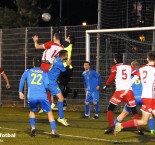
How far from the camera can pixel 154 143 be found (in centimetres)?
1277

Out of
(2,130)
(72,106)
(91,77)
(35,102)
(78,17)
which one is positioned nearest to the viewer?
(35,102)

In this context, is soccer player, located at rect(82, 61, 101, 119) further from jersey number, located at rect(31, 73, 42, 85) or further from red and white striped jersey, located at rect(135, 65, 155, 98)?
red and white striped jersey, located at rect(135, 65, 155, 98)

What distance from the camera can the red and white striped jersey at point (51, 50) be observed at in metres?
16.7

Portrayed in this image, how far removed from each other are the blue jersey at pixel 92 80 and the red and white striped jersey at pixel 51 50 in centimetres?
358

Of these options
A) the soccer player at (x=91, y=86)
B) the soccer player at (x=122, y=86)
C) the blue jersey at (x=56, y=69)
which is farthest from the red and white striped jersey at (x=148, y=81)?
the soccer player at (x=91, y=86)

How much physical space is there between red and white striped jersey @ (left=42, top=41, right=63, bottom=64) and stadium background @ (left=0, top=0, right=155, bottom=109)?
4773 millimetres

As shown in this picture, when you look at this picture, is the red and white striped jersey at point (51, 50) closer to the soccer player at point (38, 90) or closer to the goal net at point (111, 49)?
the soccer player at point (38, 90)

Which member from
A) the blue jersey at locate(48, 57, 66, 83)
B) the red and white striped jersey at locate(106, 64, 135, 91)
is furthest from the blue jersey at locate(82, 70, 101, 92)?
the red and white striped jersey at locate(106, 64, 135, 91)

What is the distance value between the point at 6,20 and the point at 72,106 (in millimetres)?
8874

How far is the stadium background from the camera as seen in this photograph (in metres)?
22.2

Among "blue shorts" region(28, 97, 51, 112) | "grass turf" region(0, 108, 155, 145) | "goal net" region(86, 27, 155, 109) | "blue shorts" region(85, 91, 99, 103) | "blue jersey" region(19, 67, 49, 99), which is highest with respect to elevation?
"goal net" region(86, 27, 155, 109)

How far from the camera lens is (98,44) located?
21.5 metres

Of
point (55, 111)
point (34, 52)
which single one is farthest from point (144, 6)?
point (55, 111)

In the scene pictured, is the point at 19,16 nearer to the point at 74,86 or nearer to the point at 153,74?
the point at 74,86
